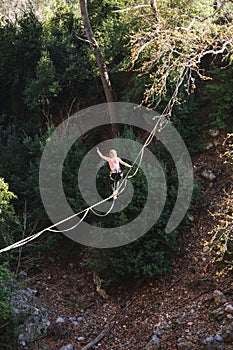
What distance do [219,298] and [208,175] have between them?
9.76 ft

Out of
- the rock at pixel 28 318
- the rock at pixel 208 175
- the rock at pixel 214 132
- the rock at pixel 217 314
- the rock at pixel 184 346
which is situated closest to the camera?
the rock at pixel 184 346

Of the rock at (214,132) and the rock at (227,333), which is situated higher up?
the rock at (214,132)

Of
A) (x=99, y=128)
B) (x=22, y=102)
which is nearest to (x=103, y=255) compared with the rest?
(x=99, y=128)

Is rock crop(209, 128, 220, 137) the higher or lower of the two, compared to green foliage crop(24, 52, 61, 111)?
lower

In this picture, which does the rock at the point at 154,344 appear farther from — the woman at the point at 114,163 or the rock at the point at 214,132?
the rock at the point at 214,132

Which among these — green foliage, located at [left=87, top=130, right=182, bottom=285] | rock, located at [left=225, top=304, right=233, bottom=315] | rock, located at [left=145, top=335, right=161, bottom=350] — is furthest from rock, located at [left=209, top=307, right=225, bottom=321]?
green foliage, located at [left=87, top=130, right=182, bottom=285]

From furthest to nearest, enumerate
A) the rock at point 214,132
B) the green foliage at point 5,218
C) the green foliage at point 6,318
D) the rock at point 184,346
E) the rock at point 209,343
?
1. the rock at point 214,132
2. the green foliage at point 5,218
3. the green foliage at point 6,318
4. the rock at point 184,346
5. the rock at point 209,343

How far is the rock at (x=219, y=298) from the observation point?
6.50 metres

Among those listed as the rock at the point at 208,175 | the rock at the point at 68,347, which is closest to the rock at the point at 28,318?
the rock at the point at 68,347

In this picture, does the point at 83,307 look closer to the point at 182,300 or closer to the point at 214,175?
the point at 182,300

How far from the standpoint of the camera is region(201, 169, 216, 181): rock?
340 inches

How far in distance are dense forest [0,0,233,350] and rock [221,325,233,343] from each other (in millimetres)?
88

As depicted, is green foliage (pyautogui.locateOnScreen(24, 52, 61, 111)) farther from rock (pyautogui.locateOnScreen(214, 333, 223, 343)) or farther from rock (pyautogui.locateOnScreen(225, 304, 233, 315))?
rock (pyautogui.locateOnScreen(214, 333, 223, 343))

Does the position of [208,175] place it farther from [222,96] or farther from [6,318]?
[6,318]
